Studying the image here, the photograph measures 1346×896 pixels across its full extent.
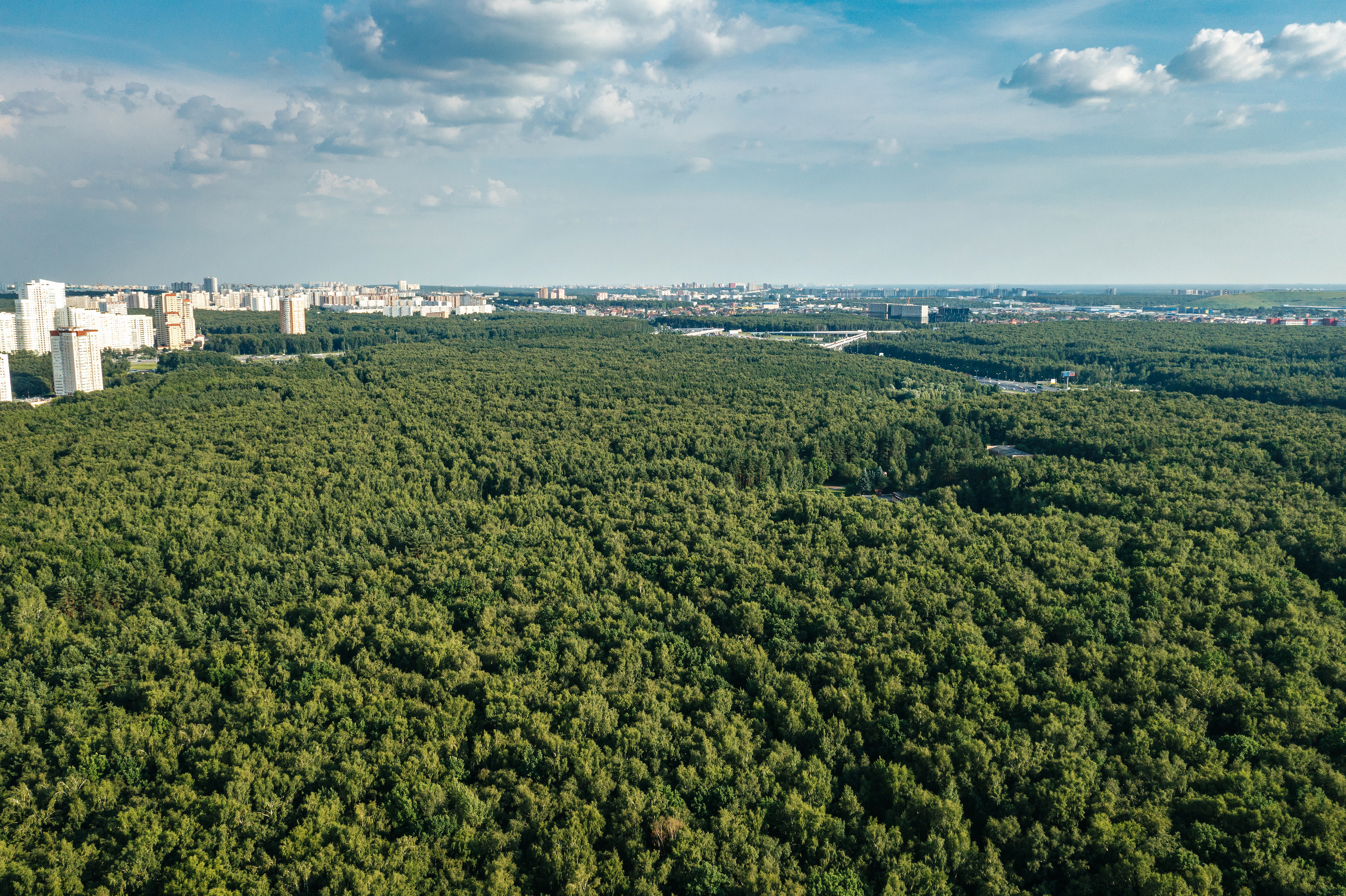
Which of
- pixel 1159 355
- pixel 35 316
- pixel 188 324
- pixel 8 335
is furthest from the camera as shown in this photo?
pixel 188 324

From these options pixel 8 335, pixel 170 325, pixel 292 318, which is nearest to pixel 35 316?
pixel 8 335

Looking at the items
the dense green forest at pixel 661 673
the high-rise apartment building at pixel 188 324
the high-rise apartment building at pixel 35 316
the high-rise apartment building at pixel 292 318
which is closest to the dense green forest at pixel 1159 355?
the dense green forest at pixel 661 673

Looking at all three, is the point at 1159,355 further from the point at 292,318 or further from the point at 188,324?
the point at 188,324

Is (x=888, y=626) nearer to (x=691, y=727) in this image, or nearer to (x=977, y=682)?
(x=977, y=682)

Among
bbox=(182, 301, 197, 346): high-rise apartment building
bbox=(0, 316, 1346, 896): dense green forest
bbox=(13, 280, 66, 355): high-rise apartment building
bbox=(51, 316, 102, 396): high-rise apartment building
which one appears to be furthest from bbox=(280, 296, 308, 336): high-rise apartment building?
bbox=(0, 316, 1346, 896): dense green forest

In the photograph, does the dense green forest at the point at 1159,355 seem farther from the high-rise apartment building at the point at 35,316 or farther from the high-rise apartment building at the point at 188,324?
the high-rise apartment building at the point at 35,316

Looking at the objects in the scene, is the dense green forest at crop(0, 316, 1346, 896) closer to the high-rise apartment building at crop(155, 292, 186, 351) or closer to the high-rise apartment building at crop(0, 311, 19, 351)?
the high-rise apartment building at crop(0, 311, 19, 351)

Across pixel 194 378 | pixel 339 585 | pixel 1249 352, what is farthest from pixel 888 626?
pixel 1249 352
